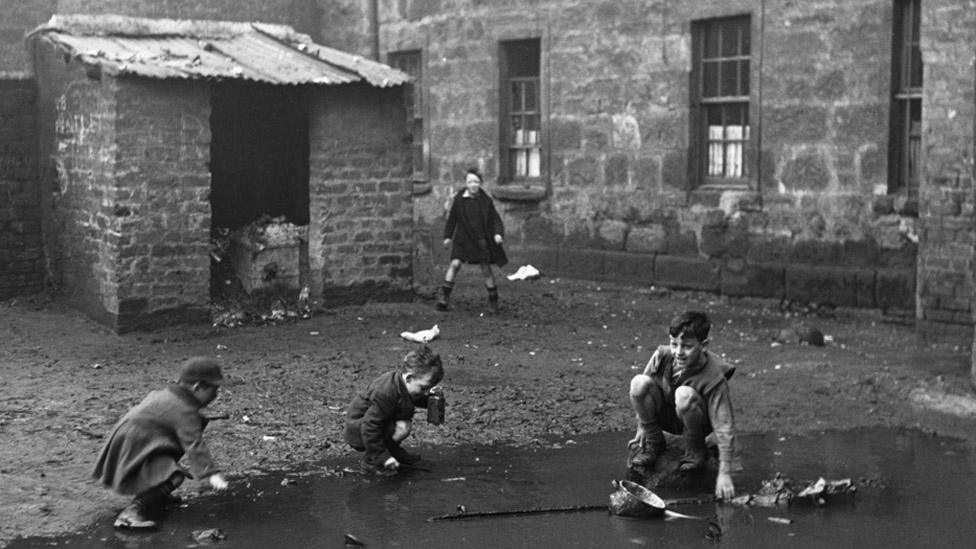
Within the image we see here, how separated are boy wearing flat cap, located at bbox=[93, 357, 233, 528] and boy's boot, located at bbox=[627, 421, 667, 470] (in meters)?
2.40

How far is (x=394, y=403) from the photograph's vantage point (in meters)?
7.99

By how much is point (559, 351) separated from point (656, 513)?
601 centimetres

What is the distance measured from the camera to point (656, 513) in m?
7.14

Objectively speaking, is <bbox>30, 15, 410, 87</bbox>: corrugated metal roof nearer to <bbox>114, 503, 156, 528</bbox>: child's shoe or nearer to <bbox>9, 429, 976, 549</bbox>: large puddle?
<bbox>9, 429, 976, 549</bbox>: large puddle

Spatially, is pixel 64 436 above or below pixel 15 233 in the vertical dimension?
below

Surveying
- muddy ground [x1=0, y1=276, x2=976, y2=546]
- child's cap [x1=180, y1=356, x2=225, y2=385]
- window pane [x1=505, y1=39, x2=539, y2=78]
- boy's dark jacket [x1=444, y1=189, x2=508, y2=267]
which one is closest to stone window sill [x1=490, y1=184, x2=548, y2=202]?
window pane [x1=505, y1=39, x2=539, y2=78]

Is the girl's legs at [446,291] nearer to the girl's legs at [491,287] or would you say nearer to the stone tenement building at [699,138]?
the girl's legs at [491,287]

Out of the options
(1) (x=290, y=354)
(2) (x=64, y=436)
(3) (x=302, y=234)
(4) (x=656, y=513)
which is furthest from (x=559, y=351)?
(4) (x=656, y=513)

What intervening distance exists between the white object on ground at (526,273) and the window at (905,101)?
5.33m

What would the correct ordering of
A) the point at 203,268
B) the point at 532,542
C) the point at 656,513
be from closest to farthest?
the point at 532,542 → the point at 656,513 → the point at 203,268

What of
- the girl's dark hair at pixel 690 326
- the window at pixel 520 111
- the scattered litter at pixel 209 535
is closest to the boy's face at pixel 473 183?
the window at pixel 520 111

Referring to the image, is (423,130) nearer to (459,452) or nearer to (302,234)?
(302,234)

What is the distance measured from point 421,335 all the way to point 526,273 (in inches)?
219

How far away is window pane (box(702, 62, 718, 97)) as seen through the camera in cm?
1720
